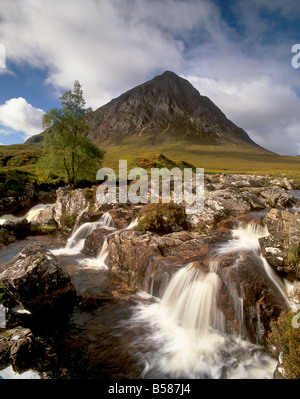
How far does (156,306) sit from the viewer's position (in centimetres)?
982

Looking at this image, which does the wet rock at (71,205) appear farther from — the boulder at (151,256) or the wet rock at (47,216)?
the boulder at (151,256)

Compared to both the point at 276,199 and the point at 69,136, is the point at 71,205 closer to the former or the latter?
the point at 69,136

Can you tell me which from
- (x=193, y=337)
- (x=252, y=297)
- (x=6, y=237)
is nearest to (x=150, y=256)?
(x=193, y=337)

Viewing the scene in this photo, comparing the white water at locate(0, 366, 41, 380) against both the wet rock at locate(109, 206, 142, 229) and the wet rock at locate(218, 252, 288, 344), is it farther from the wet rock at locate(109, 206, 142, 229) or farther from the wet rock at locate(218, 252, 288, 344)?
the wet rock at locate(109, 206, 142, 229)

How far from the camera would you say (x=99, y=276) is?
499 inches

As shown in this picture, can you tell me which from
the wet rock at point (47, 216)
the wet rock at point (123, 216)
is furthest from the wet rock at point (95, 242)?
the wet rock at point (47, 216)

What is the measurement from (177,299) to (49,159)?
27861mm

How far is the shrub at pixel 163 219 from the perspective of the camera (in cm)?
1650

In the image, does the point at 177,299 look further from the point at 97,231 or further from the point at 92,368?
the point at 97,231

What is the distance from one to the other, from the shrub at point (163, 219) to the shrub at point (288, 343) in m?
10.1

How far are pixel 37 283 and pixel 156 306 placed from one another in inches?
217

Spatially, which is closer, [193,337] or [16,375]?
[16,375]

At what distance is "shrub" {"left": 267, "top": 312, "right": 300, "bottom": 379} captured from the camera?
4.91 meters
